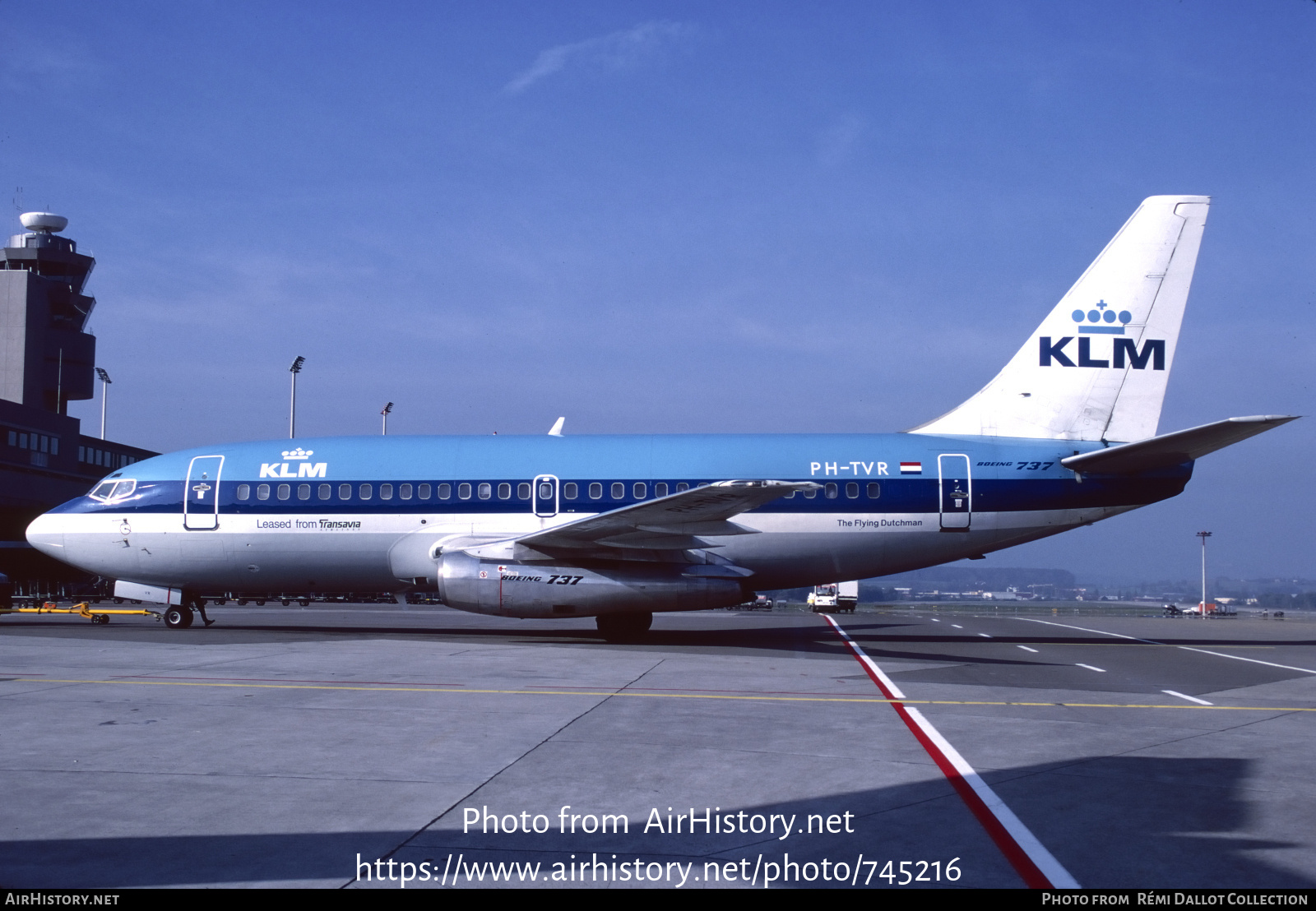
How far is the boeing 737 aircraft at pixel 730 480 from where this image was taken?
2016cm

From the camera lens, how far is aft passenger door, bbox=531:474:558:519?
2031cm

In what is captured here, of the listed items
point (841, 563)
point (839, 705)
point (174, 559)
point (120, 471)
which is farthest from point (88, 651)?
point (841, 563)

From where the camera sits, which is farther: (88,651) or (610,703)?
(88,651)

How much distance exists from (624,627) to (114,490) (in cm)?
1169

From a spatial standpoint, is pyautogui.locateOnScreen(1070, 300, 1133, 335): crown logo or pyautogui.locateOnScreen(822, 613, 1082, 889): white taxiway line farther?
pyautogui.locateOnScreen(1070, 300, 1133, 335): crown logo

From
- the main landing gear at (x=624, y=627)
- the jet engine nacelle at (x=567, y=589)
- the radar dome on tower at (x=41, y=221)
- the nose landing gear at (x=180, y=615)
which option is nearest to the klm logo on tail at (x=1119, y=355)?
the jet engine nacelle at (x=567, y=589)

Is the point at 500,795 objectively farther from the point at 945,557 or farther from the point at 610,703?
the point at 945,557

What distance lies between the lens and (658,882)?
5.00 meters

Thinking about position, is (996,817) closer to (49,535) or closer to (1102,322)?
(1102,322)

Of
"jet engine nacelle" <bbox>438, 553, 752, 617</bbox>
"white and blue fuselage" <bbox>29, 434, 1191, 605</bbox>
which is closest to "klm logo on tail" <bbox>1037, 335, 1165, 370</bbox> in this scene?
"white and blue fuselage" <bbox>29, 434, 1191, 605</bbox>

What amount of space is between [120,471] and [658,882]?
21.4 metres

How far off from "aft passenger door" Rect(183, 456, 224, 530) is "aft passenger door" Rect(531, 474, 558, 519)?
6856 mm

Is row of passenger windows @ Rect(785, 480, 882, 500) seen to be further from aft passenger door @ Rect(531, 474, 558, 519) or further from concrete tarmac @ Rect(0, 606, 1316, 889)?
aft passenger door @ Rect(531, 474, 558, 519)

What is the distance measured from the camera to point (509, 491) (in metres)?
20.5
